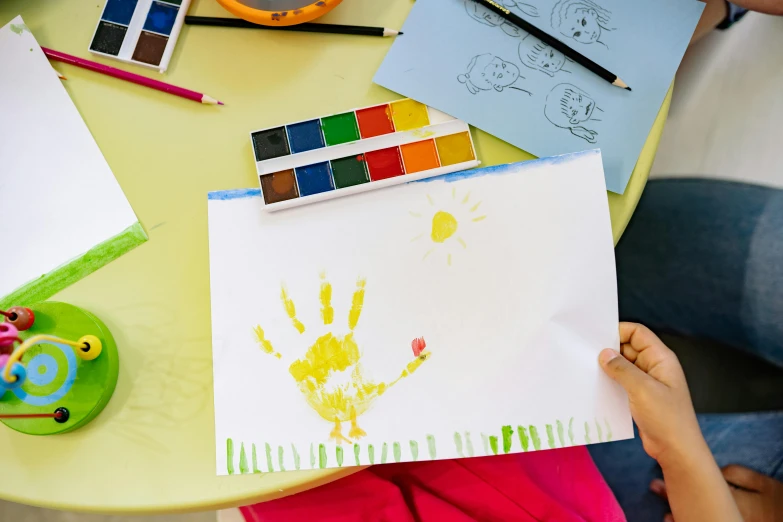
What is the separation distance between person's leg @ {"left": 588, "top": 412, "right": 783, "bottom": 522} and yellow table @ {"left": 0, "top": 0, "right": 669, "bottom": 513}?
0.36m

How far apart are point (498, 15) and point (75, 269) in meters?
0.50

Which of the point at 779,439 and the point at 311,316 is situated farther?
the point at 779,439

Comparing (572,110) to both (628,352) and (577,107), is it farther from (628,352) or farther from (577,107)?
(628,352)

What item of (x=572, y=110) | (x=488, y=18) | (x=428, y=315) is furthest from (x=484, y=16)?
(x=428, y=315)

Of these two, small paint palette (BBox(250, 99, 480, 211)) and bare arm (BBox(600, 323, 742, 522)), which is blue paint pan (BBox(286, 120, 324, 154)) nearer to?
small paint palette (BBox(250, 99, 480, 211))

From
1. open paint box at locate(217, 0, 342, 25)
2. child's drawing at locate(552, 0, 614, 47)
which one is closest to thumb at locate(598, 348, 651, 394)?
Answer: child's drawing at locate(552, 0, 614, 47)

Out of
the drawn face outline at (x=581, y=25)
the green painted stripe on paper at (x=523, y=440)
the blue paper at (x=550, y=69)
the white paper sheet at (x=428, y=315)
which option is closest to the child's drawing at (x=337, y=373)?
the white paper sheet at (x=428, y=315)

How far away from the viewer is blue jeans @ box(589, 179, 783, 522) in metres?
0.69

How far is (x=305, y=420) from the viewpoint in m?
0.50

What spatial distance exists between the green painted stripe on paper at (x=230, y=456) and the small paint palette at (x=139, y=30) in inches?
14.9

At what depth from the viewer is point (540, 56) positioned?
54 centimetres

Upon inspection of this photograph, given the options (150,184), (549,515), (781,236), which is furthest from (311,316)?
(781,236)

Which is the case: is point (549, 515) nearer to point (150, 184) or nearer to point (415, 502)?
point (415, 502)

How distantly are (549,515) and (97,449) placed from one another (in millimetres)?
477
